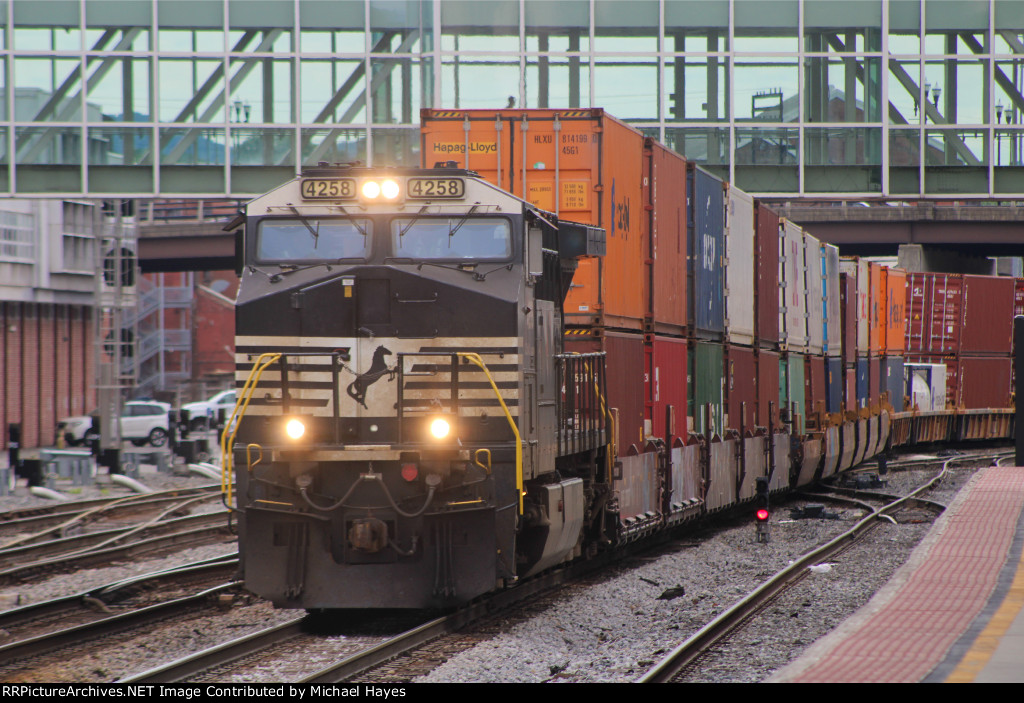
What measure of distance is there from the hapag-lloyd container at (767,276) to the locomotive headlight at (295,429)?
11.6m

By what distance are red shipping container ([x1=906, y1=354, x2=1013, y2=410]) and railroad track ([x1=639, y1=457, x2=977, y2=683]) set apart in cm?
1663

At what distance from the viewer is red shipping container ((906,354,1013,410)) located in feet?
125

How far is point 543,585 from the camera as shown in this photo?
1278cm

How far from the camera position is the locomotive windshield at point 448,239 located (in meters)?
10.3

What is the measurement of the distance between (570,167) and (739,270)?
6161 millimetres

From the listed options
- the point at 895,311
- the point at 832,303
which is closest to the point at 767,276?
the point at 832,303

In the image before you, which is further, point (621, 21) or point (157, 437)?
point (157, 437)

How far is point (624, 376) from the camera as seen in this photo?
45.8 ft

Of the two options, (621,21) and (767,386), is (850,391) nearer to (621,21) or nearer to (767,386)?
(767,386)

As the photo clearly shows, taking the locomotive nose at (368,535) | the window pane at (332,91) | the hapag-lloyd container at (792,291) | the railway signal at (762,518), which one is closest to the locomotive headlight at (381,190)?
the locomotive nose at (368,535)

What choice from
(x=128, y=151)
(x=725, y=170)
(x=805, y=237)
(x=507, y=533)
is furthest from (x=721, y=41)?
(x=507, y=533)

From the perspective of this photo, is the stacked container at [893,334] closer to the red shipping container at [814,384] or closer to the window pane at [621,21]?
the red shipping container at [814,384]

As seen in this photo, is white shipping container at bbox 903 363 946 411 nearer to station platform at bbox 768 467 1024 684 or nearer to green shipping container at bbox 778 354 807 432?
green shipping container at bbox 778 354 807 432

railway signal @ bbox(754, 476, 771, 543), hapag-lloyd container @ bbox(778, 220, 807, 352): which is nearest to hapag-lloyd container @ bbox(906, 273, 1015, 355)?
hapag-lloyd container @ bbox(778, 220, 807, 352)
